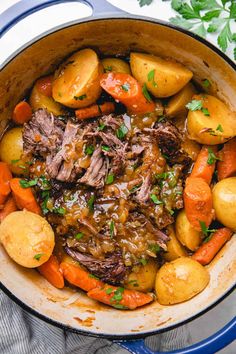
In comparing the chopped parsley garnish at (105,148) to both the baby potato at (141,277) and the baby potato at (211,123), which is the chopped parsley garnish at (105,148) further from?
the baby potato at (141,277)

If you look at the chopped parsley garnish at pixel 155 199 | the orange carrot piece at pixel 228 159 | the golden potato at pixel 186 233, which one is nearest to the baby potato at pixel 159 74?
the orange carrot piece at pixel 228 159

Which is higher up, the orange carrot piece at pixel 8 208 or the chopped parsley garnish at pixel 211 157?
the chopped parsley garnish at pixel 211 157

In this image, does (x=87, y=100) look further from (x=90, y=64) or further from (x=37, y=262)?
(x=37, y=262)

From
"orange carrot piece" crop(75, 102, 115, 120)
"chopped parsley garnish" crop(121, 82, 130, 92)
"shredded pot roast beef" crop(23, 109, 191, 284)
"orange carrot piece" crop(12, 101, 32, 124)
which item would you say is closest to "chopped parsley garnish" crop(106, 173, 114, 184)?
"shredded pot roast beef" crop(23, 109, 191, 284)

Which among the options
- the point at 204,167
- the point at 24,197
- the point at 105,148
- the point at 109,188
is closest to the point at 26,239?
the point at 24,197

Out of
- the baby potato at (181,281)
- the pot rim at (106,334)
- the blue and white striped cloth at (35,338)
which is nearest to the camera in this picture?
the pot rim at (106,334)

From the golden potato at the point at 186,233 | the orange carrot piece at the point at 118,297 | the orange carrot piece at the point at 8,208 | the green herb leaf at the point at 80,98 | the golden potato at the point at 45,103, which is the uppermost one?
the green herb leaf at the point at 80,98

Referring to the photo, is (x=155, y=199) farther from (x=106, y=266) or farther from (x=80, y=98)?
(x=80, y=98)

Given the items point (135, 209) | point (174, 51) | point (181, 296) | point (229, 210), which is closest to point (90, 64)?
point (174, 51)
